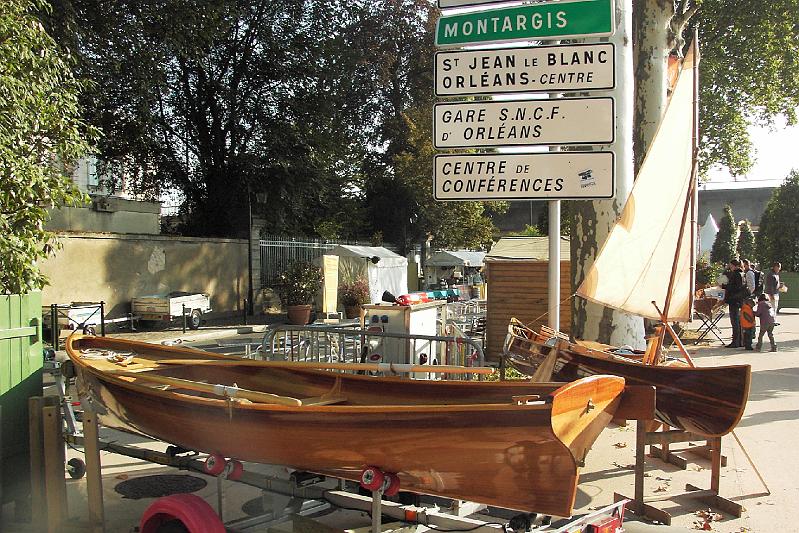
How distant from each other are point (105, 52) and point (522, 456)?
2032 cm

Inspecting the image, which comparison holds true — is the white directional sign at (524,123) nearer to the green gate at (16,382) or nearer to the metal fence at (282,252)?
the green gate at (16,382)

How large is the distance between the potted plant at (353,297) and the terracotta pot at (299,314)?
3.89 feet

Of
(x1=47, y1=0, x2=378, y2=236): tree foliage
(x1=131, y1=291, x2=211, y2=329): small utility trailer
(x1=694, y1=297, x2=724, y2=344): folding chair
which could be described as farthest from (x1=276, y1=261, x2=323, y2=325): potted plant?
(x1=694, y1=297, x2=724, y2=344): folding chair

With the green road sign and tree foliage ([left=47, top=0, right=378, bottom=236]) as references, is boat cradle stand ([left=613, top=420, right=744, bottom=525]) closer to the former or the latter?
the green road sign

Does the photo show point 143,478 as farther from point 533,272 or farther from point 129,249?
point 129,249

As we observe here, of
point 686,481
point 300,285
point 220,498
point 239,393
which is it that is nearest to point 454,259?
point 300,285

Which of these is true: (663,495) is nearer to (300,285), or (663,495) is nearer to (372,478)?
(372,478)

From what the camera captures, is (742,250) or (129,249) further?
(742,250)

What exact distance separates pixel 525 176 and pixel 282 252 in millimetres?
21446

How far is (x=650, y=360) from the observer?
5902mm

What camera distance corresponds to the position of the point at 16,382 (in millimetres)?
4949

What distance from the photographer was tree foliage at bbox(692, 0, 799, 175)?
2300 centimetres

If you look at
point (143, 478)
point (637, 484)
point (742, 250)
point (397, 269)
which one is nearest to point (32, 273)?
point (143, 478)

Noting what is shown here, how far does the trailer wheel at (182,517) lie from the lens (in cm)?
394
